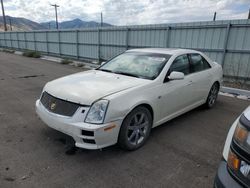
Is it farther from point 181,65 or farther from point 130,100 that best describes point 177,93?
point 130,100

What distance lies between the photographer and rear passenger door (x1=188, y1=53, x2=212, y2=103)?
4486 millimetres

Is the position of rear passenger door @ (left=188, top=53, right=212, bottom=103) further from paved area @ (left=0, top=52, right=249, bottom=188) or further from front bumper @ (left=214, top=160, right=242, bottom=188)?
front bumper @ (left=214, top=160, right=242, bottom=188)

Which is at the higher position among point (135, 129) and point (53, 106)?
point (53, 106)

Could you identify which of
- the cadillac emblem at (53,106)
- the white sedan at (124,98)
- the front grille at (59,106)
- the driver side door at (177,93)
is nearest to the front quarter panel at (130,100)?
the white sedan at (124,98)

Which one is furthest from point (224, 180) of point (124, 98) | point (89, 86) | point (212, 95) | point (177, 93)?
point (212, 95)

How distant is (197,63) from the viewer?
4.77 m

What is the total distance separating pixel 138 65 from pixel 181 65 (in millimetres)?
922

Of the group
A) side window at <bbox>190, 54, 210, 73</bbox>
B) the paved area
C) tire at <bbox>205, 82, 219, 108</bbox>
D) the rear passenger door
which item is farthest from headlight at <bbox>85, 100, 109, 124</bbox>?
tire at <bbox>205, 82, 219, 108</bbox>

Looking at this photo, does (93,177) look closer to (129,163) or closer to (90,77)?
(129,163)

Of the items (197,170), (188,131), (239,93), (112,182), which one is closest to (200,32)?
(239,93)

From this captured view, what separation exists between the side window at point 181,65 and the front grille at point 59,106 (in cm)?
196

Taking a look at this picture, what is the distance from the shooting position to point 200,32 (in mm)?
9055

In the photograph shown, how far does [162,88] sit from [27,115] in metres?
3.07

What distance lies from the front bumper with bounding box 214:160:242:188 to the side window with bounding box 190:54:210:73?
10.1ft
